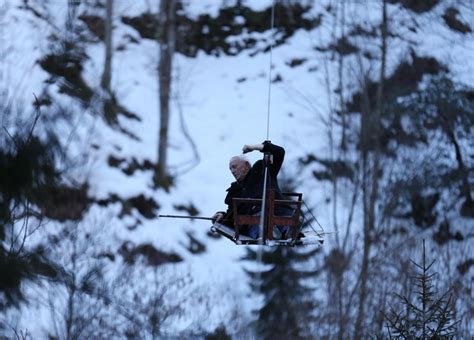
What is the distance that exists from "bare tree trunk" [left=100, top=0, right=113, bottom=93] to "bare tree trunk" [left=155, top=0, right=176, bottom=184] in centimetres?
134

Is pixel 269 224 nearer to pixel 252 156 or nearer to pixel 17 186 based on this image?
pixel 17 186

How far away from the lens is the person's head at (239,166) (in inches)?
332

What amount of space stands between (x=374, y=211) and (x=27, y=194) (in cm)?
1176

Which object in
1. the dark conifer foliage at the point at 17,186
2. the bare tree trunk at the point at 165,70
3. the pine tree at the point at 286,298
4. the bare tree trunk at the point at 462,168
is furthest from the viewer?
the bare tree trunk at the point at 165,70

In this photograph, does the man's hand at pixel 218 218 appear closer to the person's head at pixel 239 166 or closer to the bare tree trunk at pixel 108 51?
the person's head at pixel 239 166

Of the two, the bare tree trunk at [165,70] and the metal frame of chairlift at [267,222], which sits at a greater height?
the bare tree trunk at [165,70]

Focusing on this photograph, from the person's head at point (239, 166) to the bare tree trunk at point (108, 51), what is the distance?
16.6 m

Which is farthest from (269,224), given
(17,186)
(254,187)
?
(17,186)

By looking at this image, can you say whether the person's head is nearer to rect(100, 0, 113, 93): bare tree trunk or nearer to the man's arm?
the man's arm

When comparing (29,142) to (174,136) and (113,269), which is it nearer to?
(113,269)

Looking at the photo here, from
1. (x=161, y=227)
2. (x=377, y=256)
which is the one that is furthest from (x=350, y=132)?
(x=161, y=227)

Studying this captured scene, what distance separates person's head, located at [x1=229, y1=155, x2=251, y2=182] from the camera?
8.43 metres

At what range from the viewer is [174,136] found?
25203mm

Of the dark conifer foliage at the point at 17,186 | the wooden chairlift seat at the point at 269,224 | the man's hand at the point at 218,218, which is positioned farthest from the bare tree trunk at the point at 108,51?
the wooden chairlift seat at the point at 269,224
